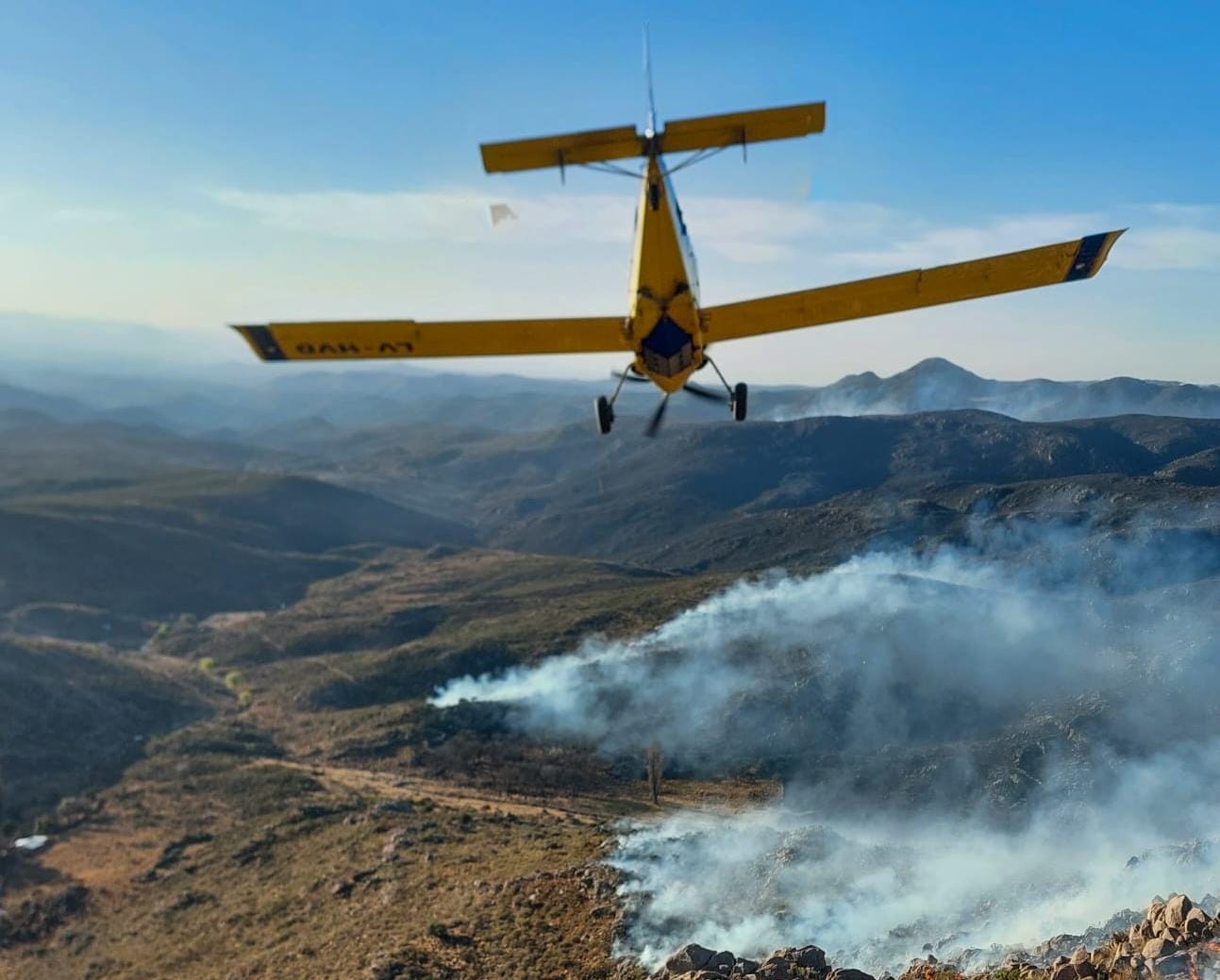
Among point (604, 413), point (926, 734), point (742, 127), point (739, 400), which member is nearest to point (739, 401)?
point (739, 400)

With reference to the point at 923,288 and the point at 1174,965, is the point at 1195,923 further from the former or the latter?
the point at 923,288

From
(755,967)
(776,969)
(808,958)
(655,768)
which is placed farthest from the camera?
(655,768)

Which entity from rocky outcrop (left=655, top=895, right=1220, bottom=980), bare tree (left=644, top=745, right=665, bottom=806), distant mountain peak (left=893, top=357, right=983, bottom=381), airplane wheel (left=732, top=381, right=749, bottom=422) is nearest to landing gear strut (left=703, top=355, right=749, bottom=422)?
airplane wheel (left=732, top=381, right=749, bottom=422)

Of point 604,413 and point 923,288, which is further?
point 604,413

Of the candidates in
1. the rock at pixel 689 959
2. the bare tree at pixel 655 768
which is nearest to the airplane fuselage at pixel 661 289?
the rock at pixel 689 959

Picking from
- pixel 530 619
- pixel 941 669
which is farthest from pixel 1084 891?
pixel 530 619

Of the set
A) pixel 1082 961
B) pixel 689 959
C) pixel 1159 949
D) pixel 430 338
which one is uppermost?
pixel 430 338

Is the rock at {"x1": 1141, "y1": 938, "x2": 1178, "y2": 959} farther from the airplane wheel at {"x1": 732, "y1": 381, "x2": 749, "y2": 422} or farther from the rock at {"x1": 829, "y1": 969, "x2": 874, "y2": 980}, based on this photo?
the airplane wheel at {"x1": 732, "y1": 381, "x2": 749, "y2": 422}

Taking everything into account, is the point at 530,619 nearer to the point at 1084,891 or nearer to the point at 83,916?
the point at 83,916

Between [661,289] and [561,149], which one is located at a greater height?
[561,149]

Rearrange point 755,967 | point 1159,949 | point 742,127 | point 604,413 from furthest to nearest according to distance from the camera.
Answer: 1. point 755,967
2. point 604,413
3. point 1159,949
4. point 742,127
